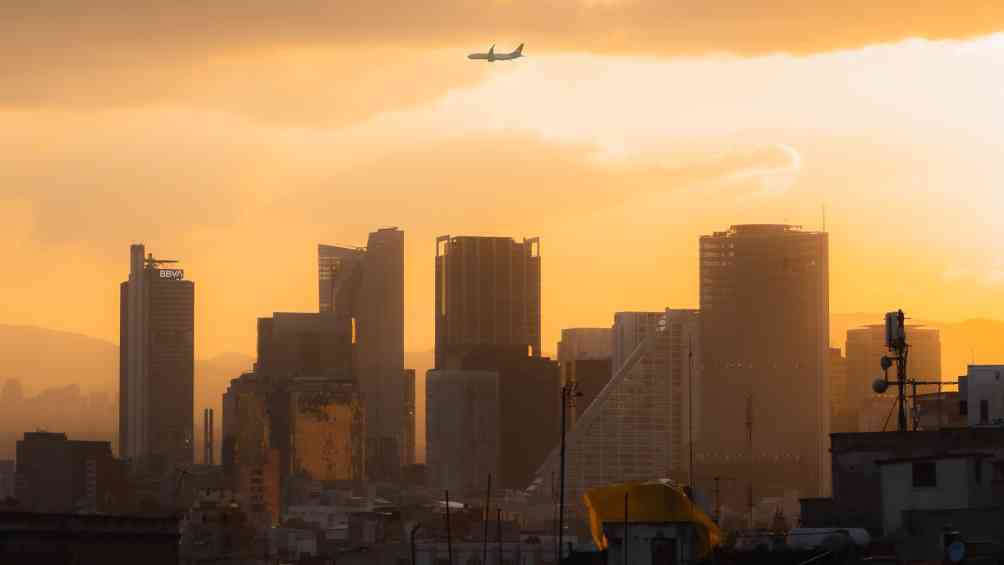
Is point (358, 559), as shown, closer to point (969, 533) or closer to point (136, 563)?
point (136, 563)

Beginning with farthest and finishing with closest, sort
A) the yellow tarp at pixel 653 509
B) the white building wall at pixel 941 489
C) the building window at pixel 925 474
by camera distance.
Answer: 1. the building window at pixel 925 474
2. the white building wall at pixel 941 489
3. the yellow tarp at pixel 653 509

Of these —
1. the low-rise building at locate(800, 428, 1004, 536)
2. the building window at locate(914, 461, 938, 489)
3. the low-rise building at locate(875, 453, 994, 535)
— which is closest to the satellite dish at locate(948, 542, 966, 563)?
the low-rise building at locate(875, 453, 994, 535)

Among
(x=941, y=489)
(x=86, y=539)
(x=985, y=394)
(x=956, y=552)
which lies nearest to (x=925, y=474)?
(x=941, y=489)

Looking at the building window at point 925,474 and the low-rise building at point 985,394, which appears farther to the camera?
the low-rise building at point 985,394

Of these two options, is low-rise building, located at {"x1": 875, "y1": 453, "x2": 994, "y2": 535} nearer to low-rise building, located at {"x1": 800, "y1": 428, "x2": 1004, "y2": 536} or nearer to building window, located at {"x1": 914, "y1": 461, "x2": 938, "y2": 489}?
building window, located at {"x1": 914, "y1": 461, "x2": 938, "y2": 489}

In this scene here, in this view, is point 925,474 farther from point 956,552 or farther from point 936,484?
point 956,552

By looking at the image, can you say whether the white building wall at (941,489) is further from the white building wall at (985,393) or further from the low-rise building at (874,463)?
the white building wall at (985,393)

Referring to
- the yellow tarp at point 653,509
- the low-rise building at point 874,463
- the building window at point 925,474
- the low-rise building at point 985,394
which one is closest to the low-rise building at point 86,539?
the yellow tarp at point 653,509
